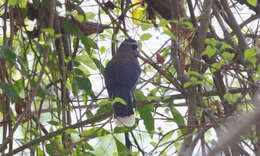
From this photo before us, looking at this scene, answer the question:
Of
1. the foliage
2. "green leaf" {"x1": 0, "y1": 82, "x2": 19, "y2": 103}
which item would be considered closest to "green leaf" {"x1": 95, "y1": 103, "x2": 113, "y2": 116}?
the foliage

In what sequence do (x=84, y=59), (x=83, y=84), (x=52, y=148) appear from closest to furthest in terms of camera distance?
1. (x=52, y=148)
2. (x=83, y=84)
3. (x=84, y=59)

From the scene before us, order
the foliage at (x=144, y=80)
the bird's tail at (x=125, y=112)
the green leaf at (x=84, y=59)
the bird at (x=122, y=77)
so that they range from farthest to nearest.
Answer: the bird at (x=122, y=77), the bird's tail at (x=125, y=112), the green leaf at (x=84, y=59), the foliage at (x=144, y=80)

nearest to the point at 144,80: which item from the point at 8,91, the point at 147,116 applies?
the point at 147,116

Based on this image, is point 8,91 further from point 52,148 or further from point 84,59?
point 84,59

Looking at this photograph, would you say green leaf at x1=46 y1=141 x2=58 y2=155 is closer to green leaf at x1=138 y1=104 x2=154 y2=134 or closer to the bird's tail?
green leaf at x1=138 y1=104 x2=154 y2=134

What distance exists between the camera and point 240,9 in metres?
3.20

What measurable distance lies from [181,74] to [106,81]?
120 cm

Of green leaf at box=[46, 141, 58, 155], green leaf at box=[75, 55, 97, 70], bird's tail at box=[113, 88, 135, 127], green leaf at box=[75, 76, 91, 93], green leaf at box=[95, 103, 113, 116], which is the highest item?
green leaf at box=[75, 55, 97, 70]

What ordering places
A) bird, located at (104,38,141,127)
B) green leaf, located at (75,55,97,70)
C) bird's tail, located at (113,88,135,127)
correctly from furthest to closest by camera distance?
bird, located at (104,38,141,127), bird's tail, located at (113,88,135,127), green leaf, located at (75,55,97,70)

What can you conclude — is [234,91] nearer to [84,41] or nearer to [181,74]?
[181,74]

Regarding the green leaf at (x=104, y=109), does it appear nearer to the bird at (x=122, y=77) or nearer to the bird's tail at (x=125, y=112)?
the bird's tail at (x=125, y=112)

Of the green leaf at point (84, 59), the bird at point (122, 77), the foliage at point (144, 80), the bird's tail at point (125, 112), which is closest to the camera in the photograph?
the foliage at point (144, 80)

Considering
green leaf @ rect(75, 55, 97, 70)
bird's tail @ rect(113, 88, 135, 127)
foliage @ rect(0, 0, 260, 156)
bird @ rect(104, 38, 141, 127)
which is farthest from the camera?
bird @ rect(104, 38, 141, 127)

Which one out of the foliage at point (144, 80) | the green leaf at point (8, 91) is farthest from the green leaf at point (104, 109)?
the green leaf at point (8, 91)
